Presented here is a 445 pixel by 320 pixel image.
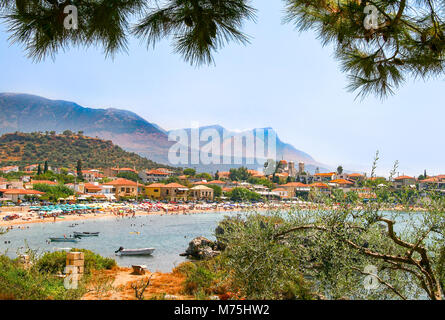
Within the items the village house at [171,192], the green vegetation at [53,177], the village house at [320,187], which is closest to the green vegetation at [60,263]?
the village house at [320,187]

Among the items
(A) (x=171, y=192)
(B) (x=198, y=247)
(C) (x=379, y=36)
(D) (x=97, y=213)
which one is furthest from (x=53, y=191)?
(C) (x=379, y=36)

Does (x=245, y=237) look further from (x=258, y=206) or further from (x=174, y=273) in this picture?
(x=174, y=273)

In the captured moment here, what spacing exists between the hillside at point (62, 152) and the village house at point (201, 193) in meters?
34.9

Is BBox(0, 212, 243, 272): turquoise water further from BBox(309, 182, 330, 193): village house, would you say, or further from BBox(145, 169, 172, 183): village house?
BBox(145, 169, 172, 183): village house

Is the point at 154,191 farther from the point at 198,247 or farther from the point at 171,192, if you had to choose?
the point at 198,247

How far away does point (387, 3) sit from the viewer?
110 inches


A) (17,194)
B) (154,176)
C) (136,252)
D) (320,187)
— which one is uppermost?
(320,187)

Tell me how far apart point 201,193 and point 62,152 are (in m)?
48.4

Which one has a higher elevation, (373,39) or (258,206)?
(373,39)

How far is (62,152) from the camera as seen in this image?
9262 cm

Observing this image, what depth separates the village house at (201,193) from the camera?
6538 cm

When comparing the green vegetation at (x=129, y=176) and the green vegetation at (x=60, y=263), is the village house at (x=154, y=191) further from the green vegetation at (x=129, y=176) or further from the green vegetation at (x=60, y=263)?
the green vegetation at (x=60, y=263)
